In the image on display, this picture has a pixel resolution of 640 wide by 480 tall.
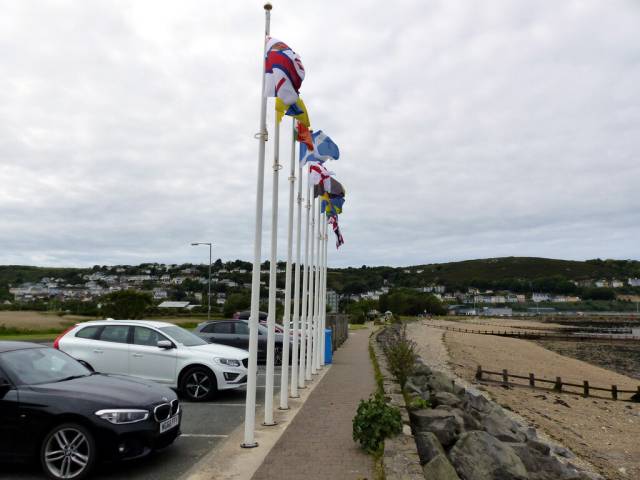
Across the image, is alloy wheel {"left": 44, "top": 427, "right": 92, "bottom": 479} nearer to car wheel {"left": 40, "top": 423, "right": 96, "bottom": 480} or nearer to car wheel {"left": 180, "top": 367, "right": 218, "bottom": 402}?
car wheel {"left": 40, "top": 423, "right": 96, "bottom": 480}

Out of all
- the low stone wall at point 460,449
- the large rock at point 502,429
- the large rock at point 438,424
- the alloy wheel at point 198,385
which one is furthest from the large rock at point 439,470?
the alloy wheel at point 198,385

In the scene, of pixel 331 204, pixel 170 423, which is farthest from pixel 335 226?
pixel 170 423

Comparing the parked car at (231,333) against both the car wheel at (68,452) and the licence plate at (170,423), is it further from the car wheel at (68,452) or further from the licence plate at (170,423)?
the car wheel at (68,452)

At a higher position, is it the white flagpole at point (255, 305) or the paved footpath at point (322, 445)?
the white flagpole at point (255, 305)

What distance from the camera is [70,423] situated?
19.7 feet

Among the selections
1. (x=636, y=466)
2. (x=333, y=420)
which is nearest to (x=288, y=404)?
(x=333, y=420)

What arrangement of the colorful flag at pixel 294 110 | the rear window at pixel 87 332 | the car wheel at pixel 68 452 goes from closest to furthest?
the car wheel at pixel 68 452 < the colorful flag at pixel 294 110 < the rear window at pixel 87 332

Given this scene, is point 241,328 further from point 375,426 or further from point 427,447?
point 375,426

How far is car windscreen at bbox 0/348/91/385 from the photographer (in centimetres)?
651

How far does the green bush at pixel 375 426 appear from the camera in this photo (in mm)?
7055

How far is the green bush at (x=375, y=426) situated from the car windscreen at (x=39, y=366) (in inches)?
143

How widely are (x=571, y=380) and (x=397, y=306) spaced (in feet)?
307

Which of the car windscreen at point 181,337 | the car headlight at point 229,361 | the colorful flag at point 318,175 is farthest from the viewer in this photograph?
the colorful flag at point 318,175

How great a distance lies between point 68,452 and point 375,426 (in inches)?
142
